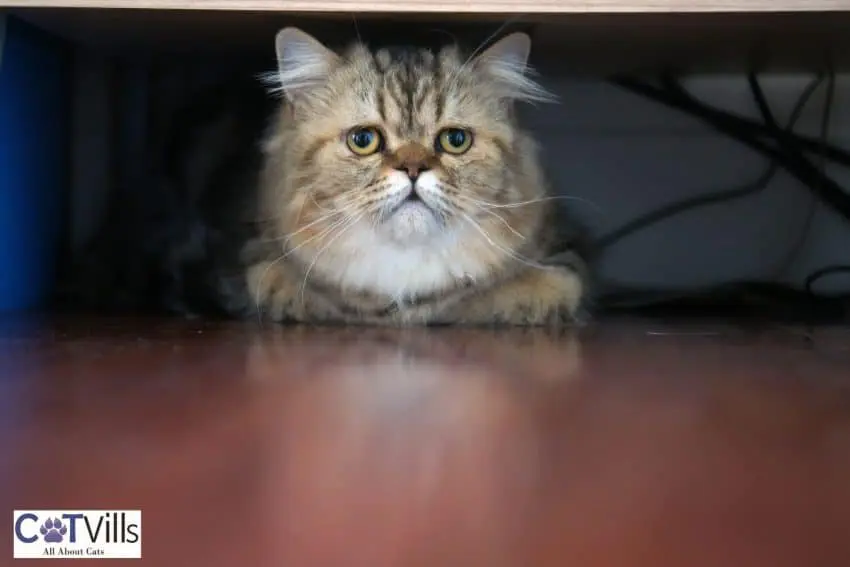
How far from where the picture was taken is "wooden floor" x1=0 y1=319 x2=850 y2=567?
568mm

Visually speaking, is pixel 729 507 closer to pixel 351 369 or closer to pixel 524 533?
pixel 524 533

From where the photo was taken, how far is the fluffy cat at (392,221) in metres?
1.26

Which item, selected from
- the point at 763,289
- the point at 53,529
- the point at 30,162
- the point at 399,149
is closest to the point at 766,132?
the point at 763,289

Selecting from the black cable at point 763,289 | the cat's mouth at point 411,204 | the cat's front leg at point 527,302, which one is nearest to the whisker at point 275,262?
the cat's mouth at point 411,204

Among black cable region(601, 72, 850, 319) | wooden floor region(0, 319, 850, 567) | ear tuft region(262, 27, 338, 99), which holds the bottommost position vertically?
wooden floor region(0, 319, 850, 567)

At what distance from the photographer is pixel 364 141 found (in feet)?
4.20

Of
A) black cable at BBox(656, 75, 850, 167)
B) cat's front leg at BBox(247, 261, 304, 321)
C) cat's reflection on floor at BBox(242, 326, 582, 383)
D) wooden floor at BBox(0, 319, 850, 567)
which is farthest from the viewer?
black cable at BBox(656, 75, 850, 167)

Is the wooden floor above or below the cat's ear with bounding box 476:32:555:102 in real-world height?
below

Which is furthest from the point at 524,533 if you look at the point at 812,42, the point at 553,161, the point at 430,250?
the point at 553,161

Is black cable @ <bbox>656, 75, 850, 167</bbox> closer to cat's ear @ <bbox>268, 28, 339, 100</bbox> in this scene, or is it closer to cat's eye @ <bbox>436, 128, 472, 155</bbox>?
cat's eye @ <bbox>436, 128, 472, 155</bbox>

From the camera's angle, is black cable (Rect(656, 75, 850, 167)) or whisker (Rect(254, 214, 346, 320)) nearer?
whisker (Rect(254, 214, 346, 320))

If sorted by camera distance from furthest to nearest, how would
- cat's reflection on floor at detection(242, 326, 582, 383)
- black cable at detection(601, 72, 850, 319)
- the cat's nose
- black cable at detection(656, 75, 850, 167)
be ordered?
black cable at detection(656, 75, 850, 167), black cable at detection(601, 72, 850, 319), the cat's nose, cat's reflection on floor at detection(242, 326, 582, 383)

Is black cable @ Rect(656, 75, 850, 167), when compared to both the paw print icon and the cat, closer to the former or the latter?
the cat

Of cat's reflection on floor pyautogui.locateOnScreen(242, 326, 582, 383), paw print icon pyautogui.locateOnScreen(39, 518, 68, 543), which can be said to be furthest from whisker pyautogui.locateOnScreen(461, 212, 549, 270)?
A: paw print icon pyautogui.locateOnScreen(39, 518, 68, 543)
